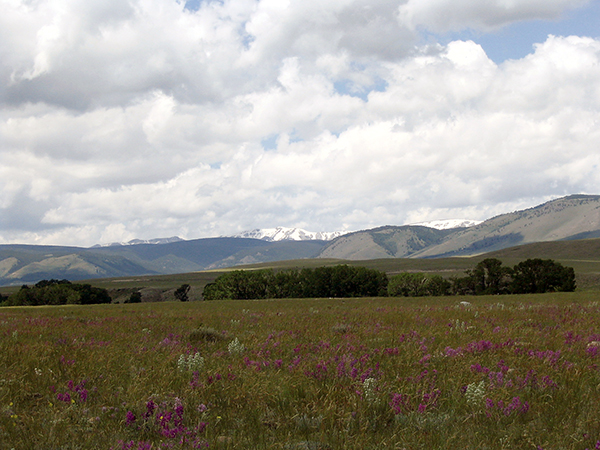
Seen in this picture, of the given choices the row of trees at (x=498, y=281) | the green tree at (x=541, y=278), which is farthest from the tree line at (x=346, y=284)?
the green tree at (x=541, y=278)

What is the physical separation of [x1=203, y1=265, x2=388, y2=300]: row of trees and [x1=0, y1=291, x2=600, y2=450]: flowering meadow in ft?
289

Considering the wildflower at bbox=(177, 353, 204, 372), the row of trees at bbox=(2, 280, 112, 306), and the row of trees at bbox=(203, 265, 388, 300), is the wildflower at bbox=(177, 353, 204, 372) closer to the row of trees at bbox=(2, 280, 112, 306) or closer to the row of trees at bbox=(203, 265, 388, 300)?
the row of trees at bbox=(203, 265, 388, 300)

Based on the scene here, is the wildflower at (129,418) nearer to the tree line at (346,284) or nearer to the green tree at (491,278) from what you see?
the green tree at (491,278)

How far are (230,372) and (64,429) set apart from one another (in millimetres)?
2820

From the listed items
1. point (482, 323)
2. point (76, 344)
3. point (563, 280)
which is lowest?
point (563, 280)

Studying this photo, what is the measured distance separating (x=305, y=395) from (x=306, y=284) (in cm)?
9313

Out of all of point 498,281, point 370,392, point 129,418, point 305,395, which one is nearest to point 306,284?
point 498,281

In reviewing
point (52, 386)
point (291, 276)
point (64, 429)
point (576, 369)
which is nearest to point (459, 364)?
point (576, 369)

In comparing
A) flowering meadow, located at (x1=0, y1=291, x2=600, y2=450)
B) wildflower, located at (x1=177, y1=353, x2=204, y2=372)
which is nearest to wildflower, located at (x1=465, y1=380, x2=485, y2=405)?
flowering meadow, located at (x1=0, y1=291, x2=600, y2=450)

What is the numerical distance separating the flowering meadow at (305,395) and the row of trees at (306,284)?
289ft

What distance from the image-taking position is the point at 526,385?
21.6ft

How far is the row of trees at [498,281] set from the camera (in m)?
71.4

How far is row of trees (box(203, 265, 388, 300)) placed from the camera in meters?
97.6

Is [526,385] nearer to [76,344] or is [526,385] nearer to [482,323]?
[482,323]
